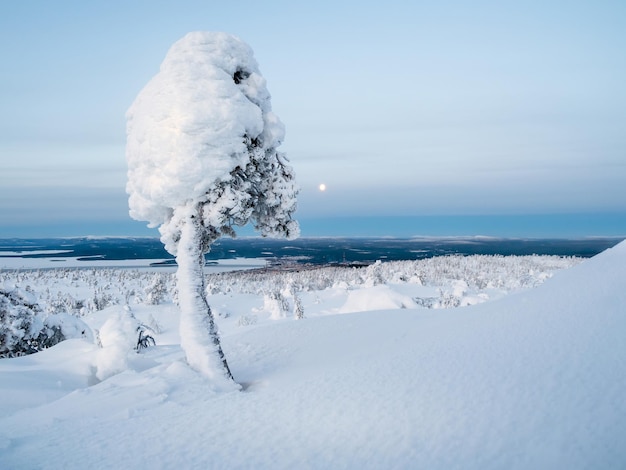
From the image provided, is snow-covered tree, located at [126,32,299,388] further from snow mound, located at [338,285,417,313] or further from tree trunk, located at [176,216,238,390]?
snow mound, located at [338,285,417,313]

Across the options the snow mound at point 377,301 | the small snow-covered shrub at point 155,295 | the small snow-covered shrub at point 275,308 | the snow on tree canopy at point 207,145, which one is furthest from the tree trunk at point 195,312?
the small snow-covered shrub at point 155,295

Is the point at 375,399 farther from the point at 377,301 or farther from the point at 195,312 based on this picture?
the point at 377,301

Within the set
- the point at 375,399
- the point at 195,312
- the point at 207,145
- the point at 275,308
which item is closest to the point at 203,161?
the point at 207,145

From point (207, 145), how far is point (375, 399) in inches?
206

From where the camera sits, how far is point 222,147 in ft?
26.0

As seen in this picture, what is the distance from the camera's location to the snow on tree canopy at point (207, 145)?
788cm

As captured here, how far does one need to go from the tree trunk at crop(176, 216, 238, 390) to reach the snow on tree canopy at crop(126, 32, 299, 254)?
0.32 metres

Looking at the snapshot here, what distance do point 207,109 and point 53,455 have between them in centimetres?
575

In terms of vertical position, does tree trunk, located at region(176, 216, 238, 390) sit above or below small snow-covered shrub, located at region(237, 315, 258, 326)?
above

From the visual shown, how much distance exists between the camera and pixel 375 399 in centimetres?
619

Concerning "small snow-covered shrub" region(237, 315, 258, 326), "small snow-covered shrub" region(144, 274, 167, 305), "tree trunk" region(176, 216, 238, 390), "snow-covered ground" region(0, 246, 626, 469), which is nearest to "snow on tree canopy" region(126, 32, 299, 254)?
"tree trunk" region(176, 216, 238, 390)

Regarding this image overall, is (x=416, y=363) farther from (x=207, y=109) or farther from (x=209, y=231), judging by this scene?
(x=207, y=109)

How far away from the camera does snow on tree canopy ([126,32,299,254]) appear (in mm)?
7883

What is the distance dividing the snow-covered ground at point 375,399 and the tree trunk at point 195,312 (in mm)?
375
